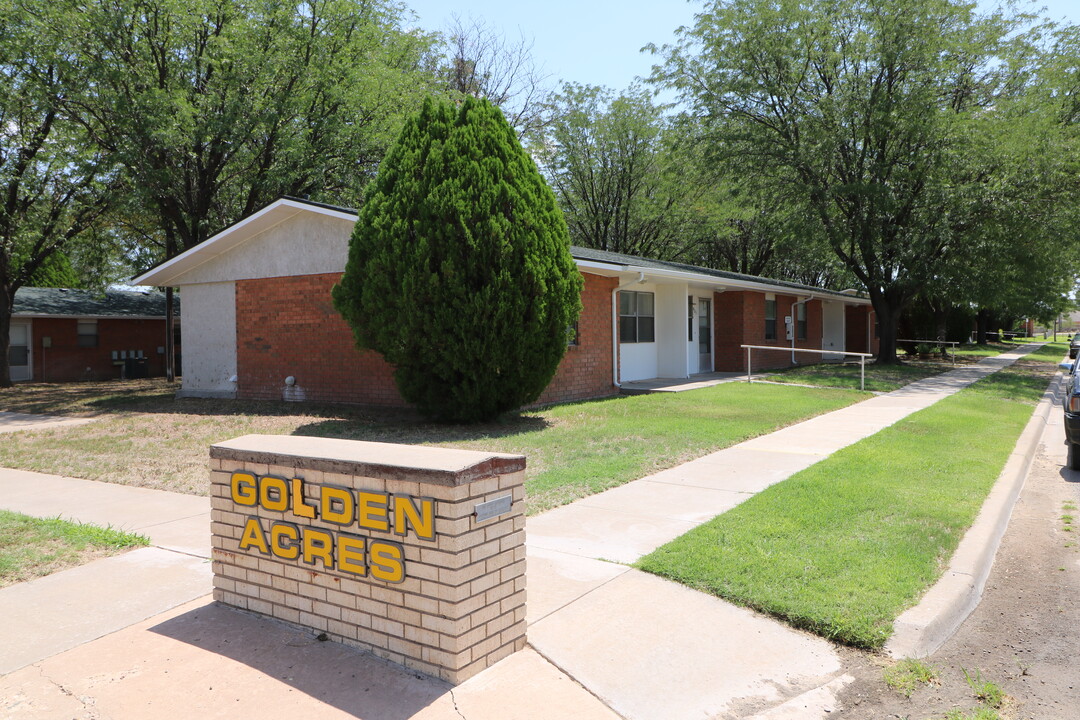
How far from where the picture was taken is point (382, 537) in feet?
12.0

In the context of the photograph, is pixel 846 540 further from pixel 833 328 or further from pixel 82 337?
pixel 82 337

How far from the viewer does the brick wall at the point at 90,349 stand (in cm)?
2505

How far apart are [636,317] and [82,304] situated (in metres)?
20.3

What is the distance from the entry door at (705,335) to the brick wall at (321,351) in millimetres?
5862

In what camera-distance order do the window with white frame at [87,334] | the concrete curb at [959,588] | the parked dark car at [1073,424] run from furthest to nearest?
the window with white frame at [87,334] < the parked dark car at [1073,424] < the concrete curb at [959,588]

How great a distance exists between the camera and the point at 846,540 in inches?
213

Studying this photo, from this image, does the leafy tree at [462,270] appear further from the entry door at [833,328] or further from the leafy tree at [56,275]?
the leafy tree at [56,275]

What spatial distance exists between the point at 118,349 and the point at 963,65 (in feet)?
97.3

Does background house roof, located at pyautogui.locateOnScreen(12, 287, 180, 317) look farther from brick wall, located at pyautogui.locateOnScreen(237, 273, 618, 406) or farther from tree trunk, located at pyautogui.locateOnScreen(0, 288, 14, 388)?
brick wall, located at pyautogui.locateOnScreen(237, 273, 618, 406)

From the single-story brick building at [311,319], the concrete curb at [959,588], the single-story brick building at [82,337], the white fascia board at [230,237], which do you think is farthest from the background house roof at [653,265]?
the single-story brick building at [82,337]

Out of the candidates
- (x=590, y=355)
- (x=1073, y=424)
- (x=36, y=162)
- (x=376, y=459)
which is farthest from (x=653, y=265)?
(x=36, y=162)

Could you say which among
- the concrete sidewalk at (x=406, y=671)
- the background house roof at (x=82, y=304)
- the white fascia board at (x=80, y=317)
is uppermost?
the background house roof at (x=82, y=304)

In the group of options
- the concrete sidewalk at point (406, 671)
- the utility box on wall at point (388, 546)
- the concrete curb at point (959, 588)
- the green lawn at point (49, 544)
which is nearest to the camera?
the concrete sidewalk at point (406, 671)

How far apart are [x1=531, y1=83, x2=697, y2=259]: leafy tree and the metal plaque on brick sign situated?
26074 millimetres
